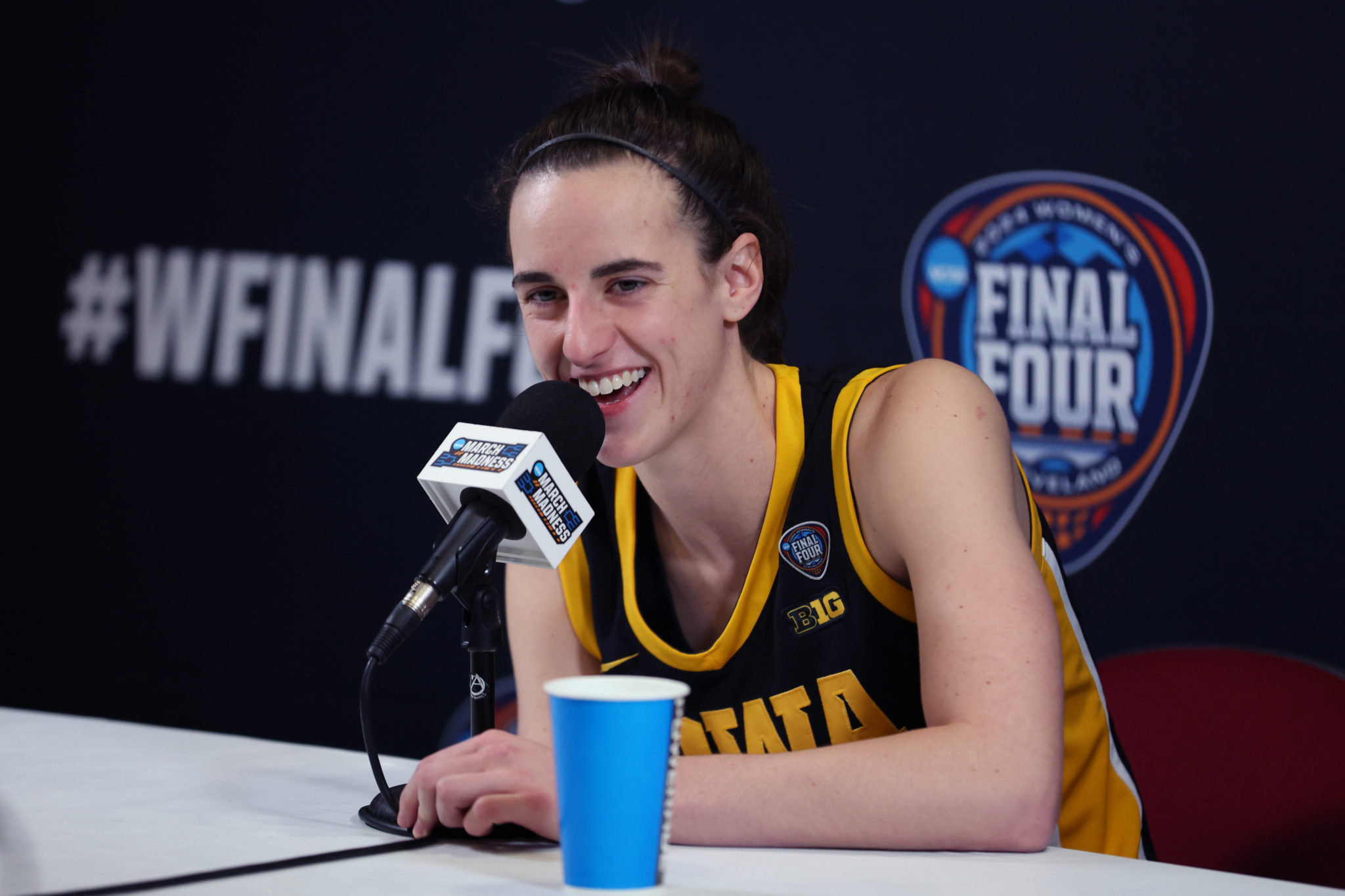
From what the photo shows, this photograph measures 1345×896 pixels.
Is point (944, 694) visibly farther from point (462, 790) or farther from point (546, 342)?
point (546, 342)

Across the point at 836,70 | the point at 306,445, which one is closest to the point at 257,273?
the point at 306,445

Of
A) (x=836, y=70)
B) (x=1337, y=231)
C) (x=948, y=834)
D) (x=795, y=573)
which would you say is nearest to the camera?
(x=948, y=834)

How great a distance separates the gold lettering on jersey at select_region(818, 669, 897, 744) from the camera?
1140 millimetres

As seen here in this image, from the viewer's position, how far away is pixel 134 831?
0.82 meters

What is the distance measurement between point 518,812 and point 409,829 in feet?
0.33

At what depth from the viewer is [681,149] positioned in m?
1.20

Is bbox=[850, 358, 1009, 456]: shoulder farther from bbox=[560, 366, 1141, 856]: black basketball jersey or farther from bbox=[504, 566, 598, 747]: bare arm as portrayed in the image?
bbox=[504, 566, 598, 747]: bare arm

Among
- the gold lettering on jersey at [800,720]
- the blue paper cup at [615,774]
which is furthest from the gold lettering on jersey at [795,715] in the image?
the blue paper cup at [615,774]

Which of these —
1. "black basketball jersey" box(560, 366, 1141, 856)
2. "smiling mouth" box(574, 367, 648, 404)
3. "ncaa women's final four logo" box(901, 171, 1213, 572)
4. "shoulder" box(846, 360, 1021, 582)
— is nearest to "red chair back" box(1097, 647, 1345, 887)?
"black basketball jersey" box(560, 366, 1141, 856)

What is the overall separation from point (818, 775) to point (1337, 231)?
5.07ft

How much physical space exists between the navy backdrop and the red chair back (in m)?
0.76

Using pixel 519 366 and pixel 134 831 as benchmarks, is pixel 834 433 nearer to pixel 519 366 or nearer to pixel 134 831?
pixel 134 831

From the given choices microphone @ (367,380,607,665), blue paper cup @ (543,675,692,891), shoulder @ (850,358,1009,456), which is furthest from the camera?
shoulder @ (850,358,1009,456)

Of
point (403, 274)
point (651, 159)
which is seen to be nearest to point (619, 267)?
point (651, 159)
